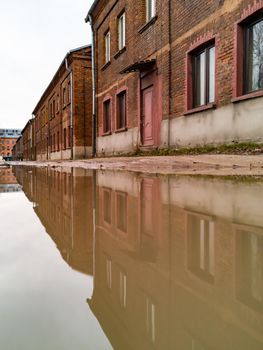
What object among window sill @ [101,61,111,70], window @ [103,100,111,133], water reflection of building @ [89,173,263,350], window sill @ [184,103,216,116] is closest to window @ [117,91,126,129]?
window @ [103,100,111,133]

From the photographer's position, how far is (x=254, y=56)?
6.33m

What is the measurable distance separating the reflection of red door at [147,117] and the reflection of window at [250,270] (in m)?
8.72

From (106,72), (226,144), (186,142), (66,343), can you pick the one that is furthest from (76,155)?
(66,343)

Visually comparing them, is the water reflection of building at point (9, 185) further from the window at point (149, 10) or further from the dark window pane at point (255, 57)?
the window at point (149, 10)

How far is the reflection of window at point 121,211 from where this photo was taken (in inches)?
57.0

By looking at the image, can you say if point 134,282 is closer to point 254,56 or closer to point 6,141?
point 254,56

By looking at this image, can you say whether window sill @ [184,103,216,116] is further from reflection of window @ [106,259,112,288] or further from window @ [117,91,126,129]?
reflection of window @ [106,259,112,288]

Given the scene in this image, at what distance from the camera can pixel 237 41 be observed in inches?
253

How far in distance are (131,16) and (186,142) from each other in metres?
5.65

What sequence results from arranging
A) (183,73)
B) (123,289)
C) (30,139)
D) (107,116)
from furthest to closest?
(30,139) → (107,116) → (183,73) → (123,289)

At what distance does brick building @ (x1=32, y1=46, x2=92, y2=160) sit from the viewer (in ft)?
56.5

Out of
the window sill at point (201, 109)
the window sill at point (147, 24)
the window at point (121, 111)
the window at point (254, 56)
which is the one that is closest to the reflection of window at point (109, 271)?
the window at point (254, 56)

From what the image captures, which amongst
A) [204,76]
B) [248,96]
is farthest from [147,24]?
[248,96]

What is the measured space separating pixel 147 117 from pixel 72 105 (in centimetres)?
826
